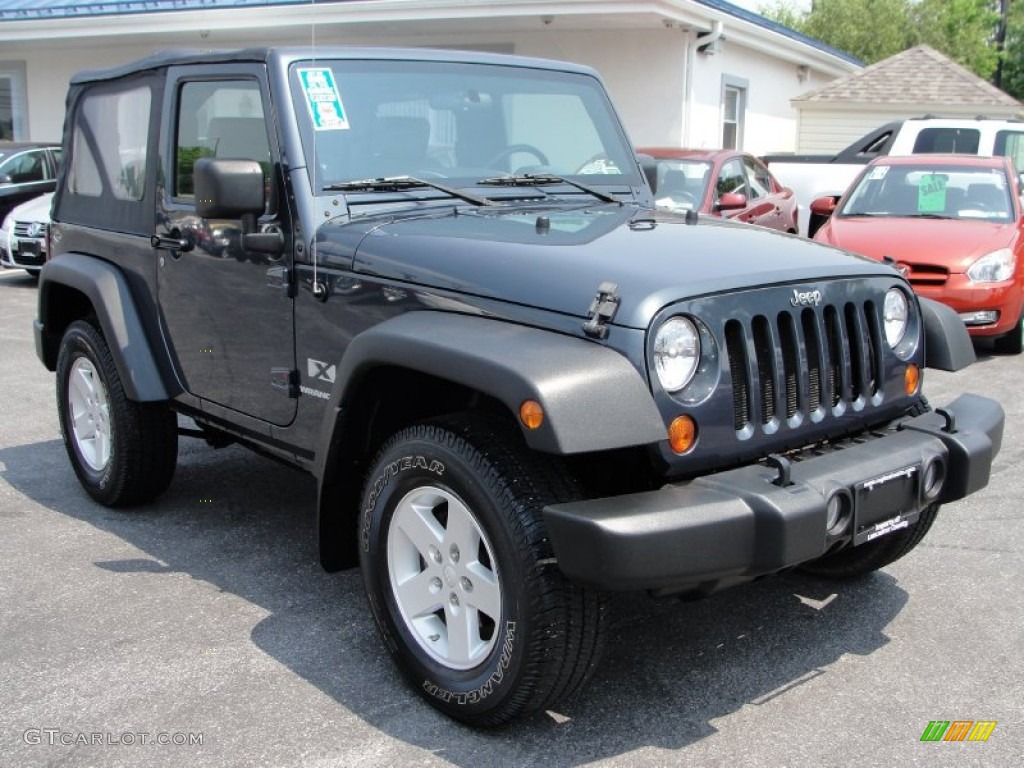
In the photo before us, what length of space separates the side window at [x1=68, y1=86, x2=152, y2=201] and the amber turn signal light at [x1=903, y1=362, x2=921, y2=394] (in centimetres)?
310

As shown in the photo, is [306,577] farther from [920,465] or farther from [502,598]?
[920,465]

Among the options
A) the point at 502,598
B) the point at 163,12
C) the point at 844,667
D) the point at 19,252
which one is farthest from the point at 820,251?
the point at 163,12

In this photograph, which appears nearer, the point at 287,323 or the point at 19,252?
the point at 287,323

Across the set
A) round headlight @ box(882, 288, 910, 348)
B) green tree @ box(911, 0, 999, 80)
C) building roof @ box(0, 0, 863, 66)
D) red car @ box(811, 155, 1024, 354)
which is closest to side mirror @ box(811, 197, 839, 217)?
red car @ box(811, 155, 1024, 354)

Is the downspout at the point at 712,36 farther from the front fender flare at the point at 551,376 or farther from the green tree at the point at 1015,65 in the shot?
the green tree at the point at 1015,65

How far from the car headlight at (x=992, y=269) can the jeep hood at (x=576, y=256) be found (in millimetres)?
5402

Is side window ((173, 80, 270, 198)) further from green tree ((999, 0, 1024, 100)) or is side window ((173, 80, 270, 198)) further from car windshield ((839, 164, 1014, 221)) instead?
green tree ((999, 0, 1024, 100))

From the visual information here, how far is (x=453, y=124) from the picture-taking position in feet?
13.9

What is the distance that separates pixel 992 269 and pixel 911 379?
565 centimetres

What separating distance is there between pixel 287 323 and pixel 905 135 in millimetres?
11852

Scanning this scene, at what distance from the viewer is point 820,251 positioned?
360cm

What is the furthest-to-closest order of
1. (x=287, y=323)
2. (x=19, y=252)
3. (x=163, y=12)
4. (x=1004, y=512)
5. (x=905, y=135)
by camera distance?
(x=163, y=12), (x=905, y=135), (x=19, y=252), (x=1004, y=512), (x=287, y=323)

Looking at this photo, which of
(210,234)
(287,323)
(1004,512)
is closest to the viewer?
(287,323)

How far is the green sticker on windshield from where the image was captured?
31.7 ft
